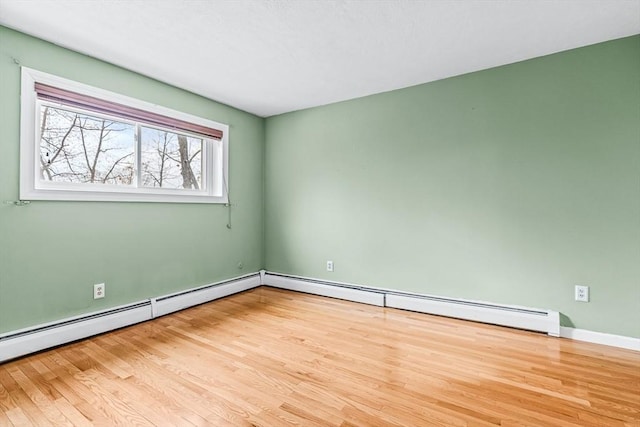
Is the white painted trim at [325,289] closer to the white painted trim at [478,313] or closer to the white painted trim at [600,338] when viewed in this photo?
the white painted trim at [478,313]

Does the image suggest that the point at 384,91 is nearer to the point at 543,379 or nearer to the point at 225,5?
the point at 225,5

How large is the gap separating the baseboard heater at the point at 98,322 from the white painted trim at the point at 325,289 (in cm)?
70

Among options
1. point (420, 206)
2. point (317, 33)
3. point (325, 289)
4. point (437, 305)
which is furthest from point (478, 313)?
point (317, 33)

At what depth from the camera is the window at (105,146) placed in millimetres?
2248

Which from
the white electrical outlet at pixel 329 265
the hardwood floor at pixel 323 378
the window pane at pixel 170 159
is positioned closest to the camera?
the hardwood floor at pixel 323 378

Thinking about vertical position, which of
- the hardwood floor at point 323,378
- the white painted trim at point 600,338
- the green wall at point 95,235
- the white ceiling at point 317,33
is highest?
the white ceiling at point 317,33

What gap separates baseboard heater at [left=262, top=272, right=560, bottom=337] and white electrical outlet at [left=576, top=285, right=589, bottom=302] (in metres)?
0.21

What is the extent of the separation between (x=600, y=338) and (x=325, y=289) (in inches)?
98.3

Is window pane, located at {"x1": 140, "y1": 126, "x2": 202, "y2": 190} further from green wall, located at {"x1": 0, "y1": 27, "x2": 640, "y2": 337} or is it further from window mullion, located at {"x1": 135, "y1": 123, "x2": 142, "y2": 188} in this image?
green wall, located at {"x1": 0, "y1": 27, "x2": 640, "y2": 337}

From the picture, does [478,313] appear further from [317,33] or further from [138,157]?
[138,157]

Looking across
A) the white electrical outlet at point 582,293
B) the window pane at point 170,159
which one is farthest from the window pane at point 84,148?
the white electrical outlet at point 582,293

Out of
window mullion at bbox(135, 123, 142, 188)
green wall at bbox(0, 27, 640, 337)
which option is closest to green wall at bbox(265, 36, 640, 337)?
green wall at bbox(0, 27, 640, 337)

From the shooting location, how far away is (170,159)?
3.28 metres

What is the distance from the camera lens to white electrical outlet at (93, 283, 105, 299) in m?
2.54
